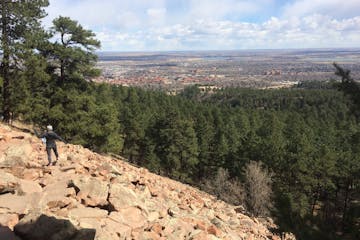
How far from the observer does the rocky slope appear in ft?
31.6

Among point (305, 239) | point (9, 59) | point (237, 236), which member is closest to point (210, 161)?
point (9, 59)

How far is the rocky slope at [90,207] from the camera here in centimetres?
964

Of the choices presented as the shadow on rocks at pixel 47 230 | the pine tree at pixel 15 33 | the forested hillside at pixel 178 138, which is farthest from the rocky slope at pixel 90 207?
the pine tree at pixel 15 33

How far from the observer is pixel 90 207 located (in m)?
11.5

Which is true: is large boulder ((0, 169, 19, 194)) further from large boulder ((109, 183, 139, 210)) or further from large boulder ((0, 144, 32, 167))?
large boulder ((109, 183, 139, 210))

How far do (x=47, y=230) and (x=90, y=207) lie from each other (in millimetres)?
2284

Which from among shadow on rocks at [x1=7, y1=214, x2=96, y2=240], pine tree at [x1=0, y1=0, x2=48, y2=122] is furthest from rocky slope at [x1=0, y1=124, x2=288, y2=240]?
pine tree at [x1=0, y1=0, x2=48, y2=122]

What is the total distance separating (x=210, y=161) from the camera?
47531 mm

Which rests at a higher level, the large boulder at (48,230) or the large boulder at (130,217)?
the large boulder at (48,230)

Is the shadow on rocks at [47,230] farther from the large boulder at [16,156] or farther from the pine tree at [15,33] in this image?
the pine tree at [15,33]

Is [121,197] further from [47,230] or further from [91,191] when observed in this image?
[47,230]

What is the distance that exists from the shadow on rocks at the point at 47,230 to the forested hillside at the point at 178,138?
16.6ft

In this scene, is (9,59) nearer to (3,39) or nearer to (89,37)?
(3,39)

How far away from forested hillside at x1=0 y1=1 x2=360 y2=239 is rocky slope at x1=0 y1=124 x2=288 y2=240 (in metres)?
2.56
